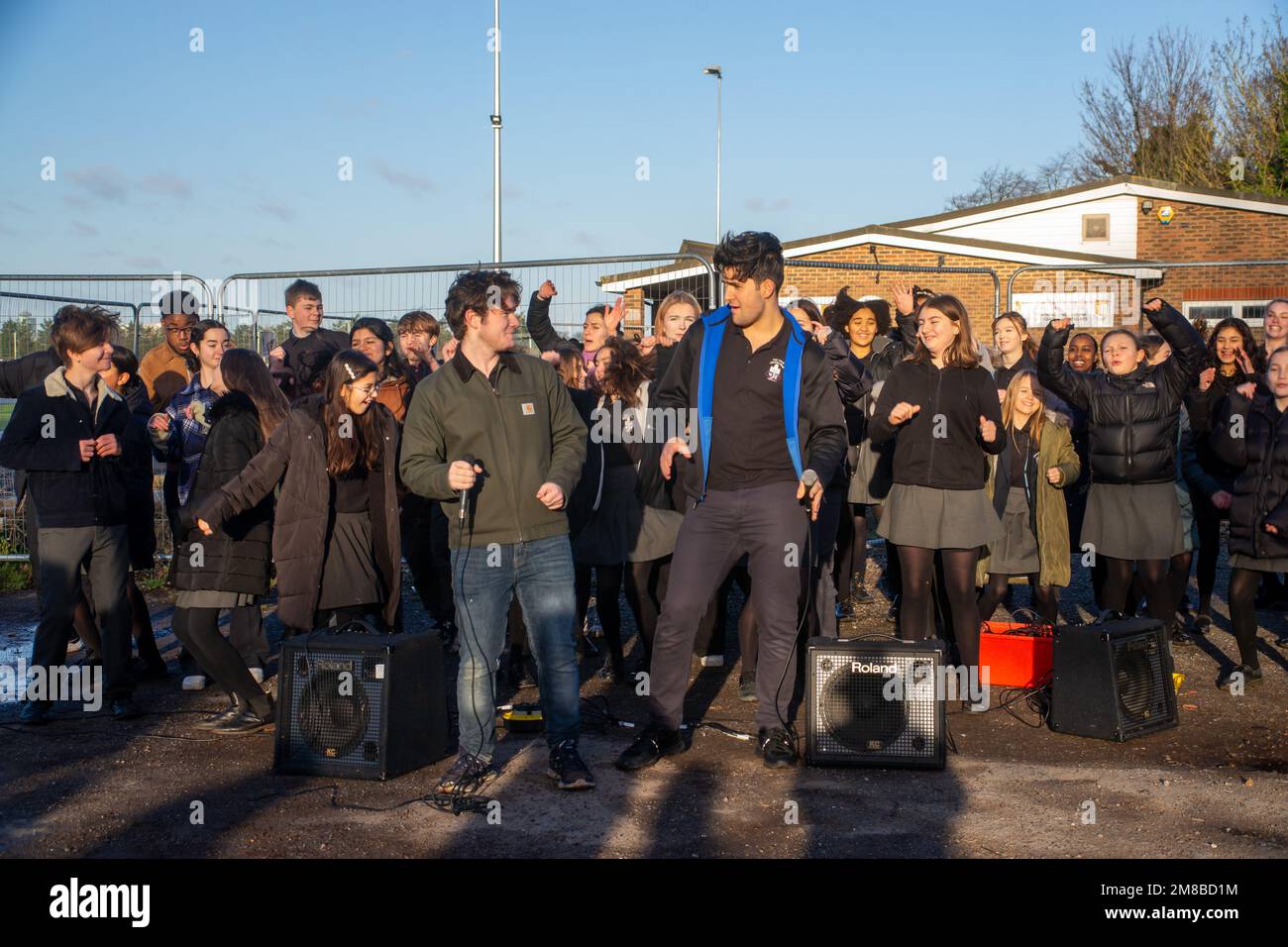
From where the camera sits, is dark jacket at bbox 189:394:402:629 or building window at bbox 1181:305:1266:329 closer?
dark jacket at bbox 189:394:402:629

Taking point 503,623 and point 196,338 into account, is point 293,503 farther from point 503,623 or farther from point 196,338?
point 196,338

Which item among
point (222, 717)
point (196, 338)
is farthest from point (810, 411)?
point (196, 338)

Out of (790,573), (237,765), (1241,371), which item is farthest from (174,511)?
(1241,371)

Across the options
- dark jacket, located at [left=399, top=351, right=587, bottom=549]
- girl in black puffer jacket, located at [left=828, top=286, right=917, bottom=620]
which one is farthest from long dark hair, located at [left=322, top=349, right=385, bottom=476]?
girl in black puffer jacket, located at [left=828, top=286, right=917, bottom=620]

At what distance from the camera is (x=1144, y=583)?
782cm

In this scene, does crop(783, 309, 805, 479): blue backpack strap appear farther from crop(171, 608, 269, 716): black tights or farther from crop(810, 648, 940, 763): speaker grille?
crop(171, 608, 269, 716): black tights

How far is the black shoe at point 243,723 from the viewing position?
6.61m

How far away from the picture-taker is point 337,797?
216 inches

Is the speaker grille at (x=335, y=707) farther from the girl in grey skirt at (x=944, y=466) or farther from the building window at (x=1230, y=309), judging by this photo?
the building window at (x=1230, y=309)

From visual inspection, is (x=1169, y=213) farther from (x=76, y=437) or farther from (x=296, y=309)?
(x=76, y=437)

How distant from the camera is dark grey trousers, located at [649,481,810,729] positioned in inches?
230

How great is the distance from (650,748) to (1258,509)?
13.7 feet

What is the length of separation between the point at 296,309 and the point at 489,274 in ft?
14.5

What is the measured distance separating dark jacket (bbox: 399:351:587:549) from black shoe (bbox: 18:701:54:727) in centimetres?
290
